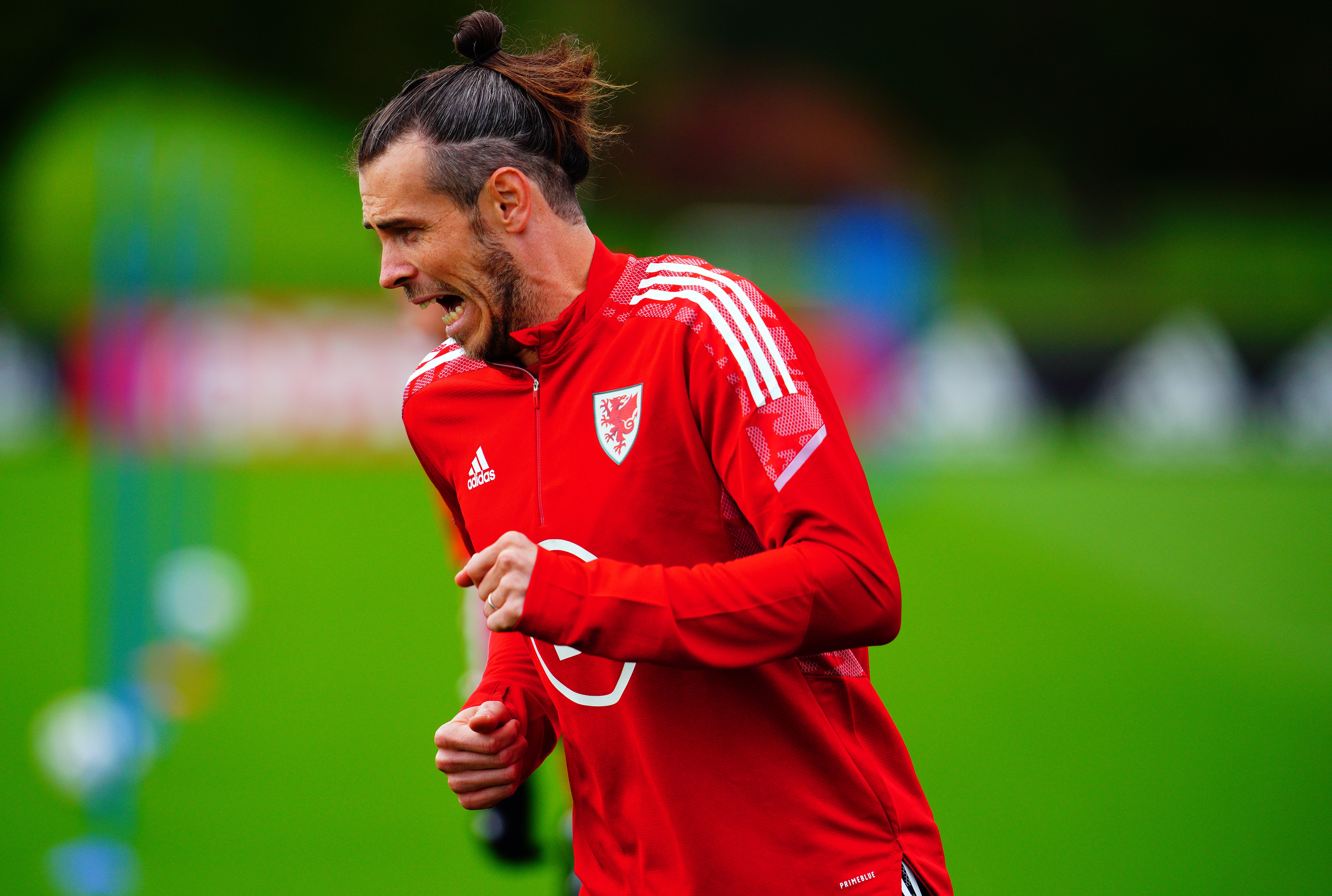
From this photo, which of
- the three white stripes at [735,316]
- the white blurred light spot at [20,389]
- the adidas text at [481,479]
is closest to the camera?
the three white stripes at [735,316]

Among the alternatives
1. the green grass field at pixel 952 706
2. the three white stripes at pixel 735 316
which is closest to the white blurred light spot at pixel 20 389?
the green grass field at pixel 952 706

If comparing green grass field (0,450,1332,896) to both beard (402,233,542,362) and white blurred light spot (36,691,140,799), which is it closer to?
white blurred light spot (36,691,140,799)

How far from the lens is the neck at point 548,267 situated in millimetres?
2012

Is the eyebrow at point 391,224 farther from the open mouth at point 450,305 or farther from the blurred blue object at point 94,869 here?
the blurred blue object at point 94,869

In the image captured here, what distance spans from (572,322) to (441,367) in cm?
34

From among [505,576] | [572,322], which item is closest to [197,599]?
[572,322]

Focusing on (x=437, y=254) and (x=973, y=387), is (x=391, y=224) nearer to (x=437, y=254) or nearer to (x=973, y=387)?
(x=437, y=254)

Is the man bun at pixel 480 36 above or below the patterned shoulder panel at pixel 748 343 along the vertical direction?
above

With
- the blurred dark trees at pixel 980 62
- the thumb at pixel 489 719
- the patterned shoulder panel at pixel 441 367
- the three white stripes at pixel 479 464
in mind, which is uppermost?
the blurred dark trees at pixel 980 62

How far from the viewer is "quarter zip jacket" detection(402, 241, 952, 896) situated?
1.68m

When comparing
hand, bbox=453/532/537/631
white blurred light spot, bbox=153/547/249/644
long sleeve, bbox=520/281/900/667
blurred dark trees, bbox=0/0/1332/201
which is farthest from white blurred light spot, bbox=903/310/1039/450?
hand, bbox=453/532/537/631

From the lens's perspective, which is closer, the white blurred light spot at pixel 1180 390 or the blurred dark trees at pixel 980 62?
the white blurred light spot at pixel 1180 390

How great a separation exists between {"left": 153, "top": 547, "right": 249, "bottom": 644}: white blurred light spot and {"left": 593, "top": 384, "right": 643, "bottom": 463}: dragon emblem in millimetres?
6275

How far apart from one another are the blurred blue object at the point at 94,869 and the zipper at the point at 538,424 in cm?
329
